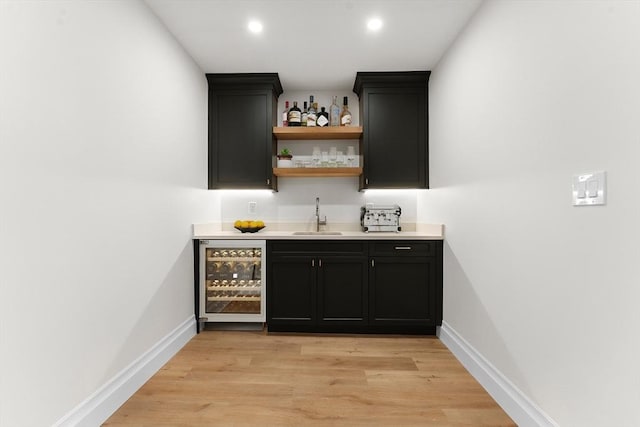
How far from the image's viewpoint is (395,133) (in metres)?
3.40

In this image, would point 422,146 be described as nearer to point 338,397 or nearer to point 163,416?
point 338,397

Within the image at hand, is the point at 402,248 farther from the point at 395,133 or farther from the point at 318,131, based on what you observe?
the point at 318,131

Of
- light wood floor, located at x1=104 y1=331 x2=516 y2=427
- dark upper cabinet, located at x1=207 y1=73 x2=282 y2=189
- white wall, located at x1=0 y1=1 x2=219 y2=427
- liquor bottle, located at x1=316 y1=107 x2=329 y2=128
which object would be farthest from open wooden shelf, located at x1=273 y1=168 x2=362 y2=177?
light wood floor, located at x1=104 y1=331 x2=516 y2=427

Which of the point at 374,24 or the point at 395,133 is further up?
the point at 374,24

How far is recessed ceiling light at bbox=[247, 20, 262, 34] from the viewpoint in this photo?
246 centimetres

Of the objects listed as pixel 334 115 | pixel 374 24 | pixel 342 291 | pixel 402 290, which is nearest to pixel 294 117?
pixel 334 115

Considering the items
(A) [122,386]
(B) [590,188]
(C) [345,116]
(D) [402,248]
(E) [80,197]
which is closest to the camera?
(B) [590,188]

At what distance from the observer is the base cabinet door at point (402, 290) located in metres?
3.07

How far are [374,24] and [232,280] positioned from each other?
2.50 meters

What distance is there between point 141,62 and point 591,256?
8.79 feet

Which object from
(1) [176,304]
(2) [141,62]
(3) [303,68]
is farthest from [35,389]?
(3) [303,68]

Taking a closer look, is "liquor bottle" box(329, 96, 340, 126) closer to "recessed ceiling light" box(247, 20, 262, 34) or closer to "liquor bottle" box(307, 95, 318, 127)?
"liquor bottle" box(307, 95, 318, 127)

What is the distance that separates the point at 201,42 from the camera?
274 cm

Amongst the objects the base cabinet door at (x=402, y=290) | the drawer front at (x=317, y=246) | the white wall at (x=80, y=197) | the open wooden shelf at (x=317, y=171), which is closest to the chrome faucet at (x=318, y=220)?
the open wooden shelf at (x=317, y=171)
